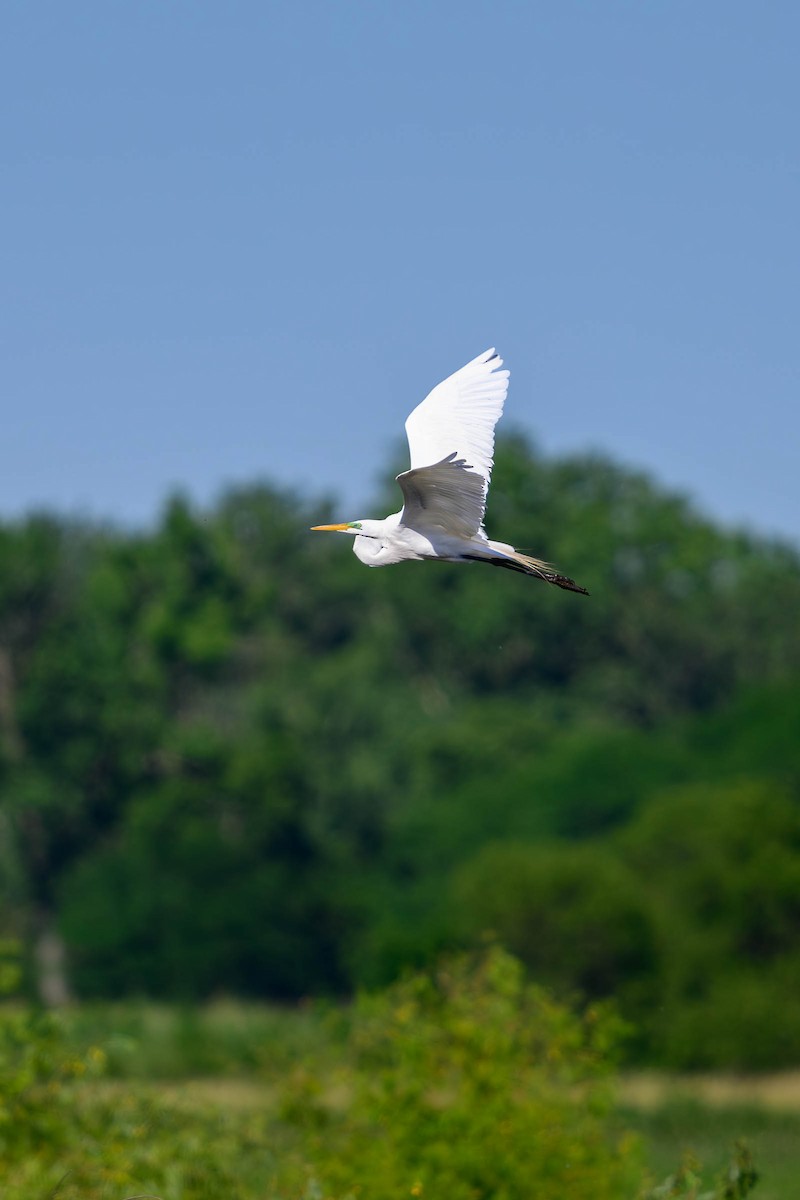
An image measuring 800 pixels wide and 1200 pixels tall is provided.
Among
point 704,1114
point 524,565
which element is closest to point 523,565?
point 524,565

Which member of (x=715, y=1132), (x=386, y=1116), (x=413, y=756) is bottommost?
(x=715, y=1132)

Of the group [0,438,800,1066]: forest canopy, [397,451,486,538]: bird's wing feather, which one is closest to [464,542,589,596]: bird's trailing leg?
[397,451,486,538]: bird's wing feather

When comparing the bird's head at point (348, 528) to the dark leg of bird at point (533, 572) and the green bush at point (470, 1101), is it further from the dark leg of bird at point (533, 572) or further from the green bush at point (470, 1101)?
the green bush at point (470, 1101)

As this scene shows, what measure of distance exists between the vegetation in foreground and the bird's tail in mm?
4574

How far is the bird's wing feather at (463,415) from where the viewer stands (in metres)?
9.22

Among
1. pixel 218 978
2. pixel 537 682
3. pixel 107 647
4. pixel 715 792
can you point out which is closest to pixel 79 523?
pixel 107 647

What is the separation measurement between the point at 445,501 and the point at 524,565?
16.3 inches

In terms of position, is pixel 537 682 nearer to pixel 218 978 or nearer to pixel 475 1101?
pixel 218 978

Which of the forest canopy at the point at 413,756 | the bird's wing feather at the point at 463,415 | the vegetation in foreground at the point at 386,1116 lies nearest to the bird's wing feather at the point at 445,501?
the bird's wing feather at the point at 463,415

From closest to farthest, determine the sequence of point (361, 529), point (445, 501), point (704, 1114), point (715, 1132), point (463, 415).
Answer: point (445, 501) < point (361, 529) < point (463, 415) < point (715, 1132) < point (704, 1114)

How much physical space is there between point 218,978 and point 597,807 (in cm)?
1082

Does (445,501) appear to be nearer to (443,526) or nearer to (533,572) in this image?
(443,526)

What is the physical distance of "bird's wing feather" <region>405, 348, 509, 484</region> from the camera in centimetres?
922

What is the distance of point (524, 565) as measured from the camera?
8391 millimetres
